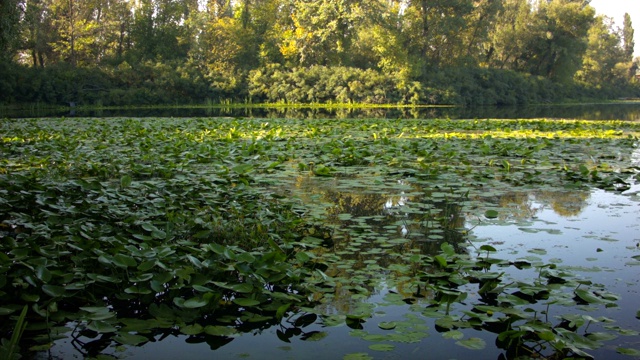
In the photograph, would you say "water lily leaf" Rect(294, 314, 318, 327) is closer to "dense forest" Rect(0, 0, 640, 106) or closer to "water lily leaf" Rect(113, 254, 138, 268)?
"water lily leaf" Rect(113, 254, 138, 268)

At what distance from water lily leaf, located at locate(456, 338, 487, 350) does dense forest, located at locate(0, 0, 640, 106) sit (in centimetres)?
2616

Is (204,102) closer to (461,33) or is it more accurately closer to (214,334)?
(461,33)

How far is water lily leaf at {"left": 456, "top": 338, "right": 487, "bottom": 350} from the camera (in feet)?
6.64

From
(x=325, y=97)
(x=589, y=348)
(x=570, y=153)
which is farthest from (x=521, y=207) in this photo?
(x=325, y=97)

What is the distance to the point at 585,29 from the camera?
3734cm

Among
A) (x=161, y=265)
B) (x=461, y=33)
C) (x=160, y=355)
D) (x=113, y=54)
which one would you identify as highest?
(x=461, y=33)

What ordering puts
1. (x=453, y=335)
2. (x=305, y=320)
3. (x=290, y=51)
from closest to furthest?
(x=453, y=335), (x=305, y=320), (x=290, y=51)

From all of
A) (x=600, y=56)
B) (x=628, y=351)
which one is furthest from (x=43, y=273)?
(x=600, y=56)

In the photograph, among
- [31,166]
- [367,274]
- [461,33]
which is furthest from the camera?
[461,33]

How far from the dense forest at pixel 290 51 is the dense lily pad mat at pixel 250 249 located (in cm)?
2294

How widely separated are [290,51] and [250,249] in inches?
1214

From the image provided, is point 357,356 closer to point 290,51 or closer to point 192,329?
point 192,329

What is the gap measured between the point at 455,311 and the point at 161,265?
1322 millimetres

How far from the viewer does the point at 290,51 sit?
32.8 metres
